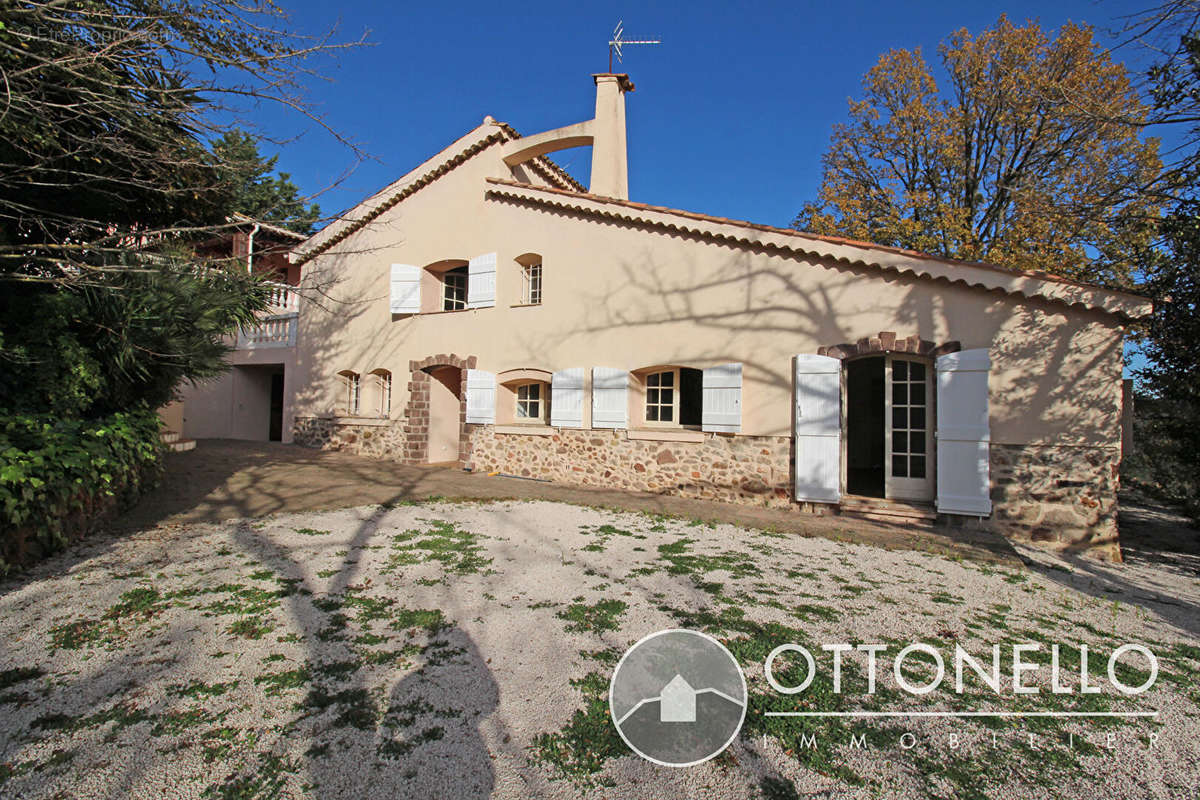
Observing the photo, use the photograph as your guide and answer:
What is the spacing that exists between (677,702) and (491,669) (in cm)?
90

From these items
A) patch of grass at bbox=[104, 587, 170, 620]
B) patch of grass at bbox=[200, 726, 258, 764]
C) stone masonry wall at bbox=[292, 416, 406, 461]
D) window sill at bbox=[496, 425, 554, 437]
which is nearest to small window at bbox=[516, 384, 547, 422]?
window sill at bbox=[496, 425, 554, 437]

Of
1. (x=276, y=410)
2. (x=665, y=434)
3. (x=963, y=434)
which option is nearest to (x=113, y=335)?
(x=665, y=434)

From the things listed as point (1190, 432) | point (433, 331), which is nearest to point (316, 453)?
point (433, 331)

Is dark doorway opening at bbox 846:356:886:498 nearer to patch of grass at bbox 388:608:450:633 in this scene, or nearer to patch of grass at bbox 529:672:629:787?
patch of grass at bbox 388:608:450:633

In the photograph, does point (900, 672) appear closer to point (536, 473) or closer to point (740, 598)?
point (740, 598)

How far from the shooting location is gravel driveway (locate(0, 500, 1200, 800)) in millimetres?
1910

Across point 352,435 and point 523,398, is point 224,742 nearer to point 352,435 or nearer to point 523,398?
point 523,398

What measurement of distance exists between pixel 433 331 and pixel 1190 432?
10829 mm

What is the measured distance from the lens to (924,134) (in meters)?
12.4

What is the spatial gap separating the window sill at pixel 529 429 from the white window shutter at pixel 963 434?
215 inches

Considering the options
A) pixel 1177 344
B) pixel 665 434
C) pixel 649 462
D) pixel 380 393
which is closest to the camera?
pixel 1177 344

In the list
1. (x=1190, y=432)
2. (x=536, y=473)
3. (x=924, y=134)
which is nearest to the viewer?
(x=1190, y=432)

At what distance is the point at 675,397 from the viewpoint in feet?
26.7

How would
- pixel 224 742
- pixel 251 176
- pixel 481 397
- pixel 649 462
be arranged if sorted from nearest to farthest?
pixel 224 742, pixel 251 176, pixel 649 462, pixel 481 397
